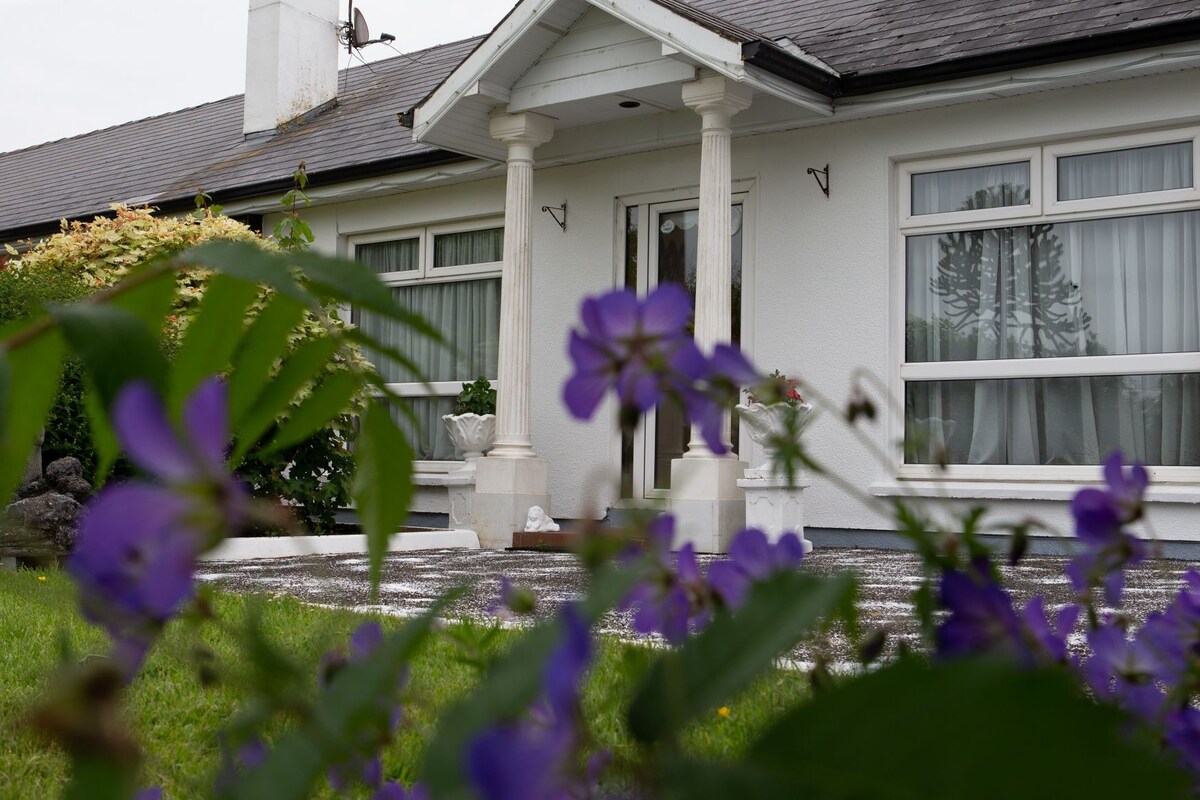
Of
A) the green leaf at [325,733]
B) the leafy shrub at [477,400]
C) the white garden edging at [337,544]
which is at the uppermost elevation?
the leafy shrub at [477,400]

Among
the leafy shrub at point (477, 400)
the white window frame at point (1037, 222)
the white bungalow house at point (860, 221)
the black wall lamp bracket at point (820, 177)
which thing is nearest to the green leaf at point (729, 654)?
the white bungalow house at point (860, 221)

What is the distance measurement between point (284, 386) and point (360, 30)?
1545cm

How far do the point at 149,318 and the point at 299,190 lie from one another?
11130mm

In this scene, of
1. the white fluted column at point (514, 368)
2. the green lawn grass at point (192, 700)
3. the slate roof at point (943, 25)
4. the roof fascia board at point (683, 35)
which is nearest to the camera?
the green lawn grass at point (192, 700)

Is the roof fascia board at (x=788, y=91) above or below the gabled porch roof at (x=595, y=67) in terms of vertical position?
below

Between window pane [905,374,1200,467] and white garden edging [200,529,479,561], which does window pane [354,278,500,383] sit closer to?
white garden edging [200,529,479,561]

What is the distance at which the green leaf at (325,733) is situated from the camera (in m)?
0.30

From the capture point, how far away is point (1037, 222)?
8.16m

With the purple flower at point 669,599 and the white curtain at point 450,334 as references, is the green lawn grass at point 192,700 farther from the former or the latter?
the white curtain at point 450,334

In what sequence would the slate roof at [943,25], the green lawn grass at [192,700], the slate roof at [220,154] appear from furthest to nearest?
the slate roof at [220,154]
the slate roof at [943,25]
the green lawn grass at [192,700]

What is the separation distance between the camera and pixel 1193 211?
25.3 ft

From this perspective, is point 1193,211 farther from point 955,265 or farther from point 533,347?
point 533,347

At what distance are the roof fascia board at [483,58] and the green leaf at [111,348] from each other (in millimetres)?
8758

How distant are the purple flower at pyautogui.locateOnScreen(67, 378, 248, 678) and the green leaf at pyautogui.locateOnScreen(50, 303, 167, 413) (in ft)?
0.31
